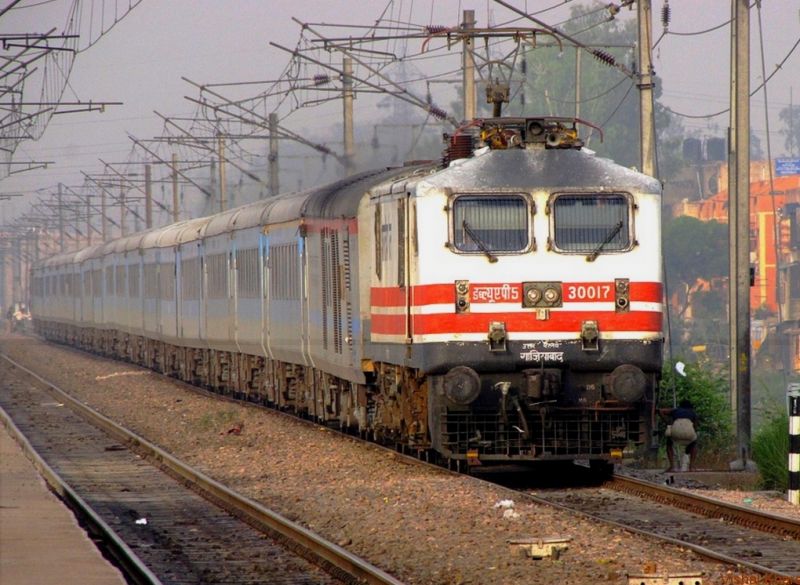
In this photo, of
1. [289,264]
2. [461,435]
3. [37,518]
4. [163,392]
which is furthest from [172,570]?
[163,392]

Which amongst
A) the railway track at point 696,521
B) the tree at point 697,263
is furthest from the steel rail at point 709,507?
the tree at point 697,263

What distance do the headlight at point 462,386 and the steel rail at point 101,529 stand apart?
340cm

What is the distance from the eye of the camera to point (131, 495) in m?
16.0

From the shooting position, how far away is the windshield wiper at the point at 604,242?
1534cm

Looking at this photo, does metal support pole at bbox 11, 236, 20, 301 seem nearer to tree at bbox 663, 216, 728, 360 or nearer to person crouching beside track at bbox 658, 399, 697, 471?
tree at bbox 663, 216, 728, 360

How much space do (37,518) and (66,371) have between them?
1251 inches

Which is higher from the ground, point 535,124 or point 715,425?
point 535,124

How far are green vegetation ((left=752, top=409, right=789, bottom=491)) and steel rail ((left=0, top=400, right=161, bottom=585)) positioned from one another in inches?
259

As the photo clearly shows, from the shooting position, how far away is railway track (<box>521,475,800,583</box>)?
11.0 m

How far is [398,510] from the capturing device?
1357 cm

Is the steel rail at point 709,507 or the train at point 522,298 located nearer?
the steel rail at point 709,507

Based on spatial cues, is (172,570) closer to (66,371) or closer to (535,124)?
(535,124)

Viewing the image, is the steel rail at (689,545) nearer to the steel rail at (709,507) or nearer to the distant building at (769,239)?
the steel rail at (709,507)

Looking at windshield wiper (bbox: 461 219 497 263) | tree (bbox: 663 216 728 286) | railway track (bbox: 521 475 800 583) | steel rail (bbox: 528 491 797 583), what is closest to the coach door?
windshield wiper (bbox: 461 219 497 263)
